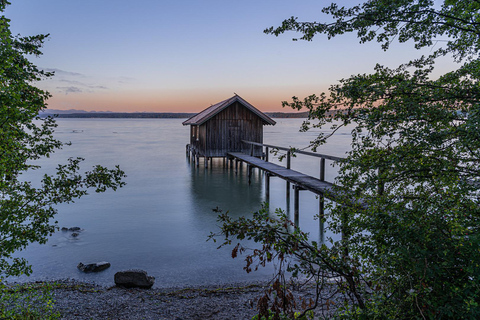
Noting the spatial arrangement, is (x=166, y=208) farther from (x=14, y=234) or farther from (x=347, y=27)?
(x=347, y=27)

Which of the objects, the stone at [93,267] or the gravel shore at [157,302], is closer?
the gravel shore at [157,302]

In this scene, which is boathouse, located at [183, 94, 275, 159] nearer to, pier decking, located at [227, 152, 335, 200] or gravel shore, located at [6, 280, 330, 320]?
pier decking, located at [227, 152, 335, 200]

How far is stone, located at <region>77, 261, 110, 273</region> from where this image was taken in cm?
943

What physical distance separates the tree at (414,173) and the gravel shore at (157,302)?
2873 mm

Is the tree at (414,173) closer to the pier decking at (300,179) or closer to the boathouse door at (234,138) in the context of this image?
the pier decking at (300,179)

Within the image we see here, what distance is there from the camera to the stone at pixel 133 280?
315 inches

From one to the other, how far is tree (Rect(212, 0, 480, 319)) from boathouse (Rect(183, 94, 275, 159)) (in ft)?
66.0

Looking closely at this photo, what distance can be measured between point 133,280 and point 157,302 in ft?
4.90

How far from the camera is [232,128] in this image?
961 inches

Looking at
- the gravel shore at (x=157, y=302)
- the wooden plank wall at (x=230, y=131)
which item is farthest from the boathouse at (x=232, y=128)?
the gravel shore at (x=157, y=302)

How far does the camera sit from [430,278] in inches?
117

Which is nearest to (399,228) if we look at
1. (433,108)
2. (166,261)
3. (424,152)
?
(424,152)

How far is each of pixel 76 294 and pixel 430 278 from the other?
22.7 feet

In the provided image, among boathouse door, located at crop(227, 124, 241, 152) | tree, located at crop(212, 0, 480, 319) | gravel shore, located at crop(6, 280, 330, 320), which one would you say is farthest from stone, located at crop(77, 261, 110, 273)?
boathouse door, located at crop(227, 124, 241, 152)
